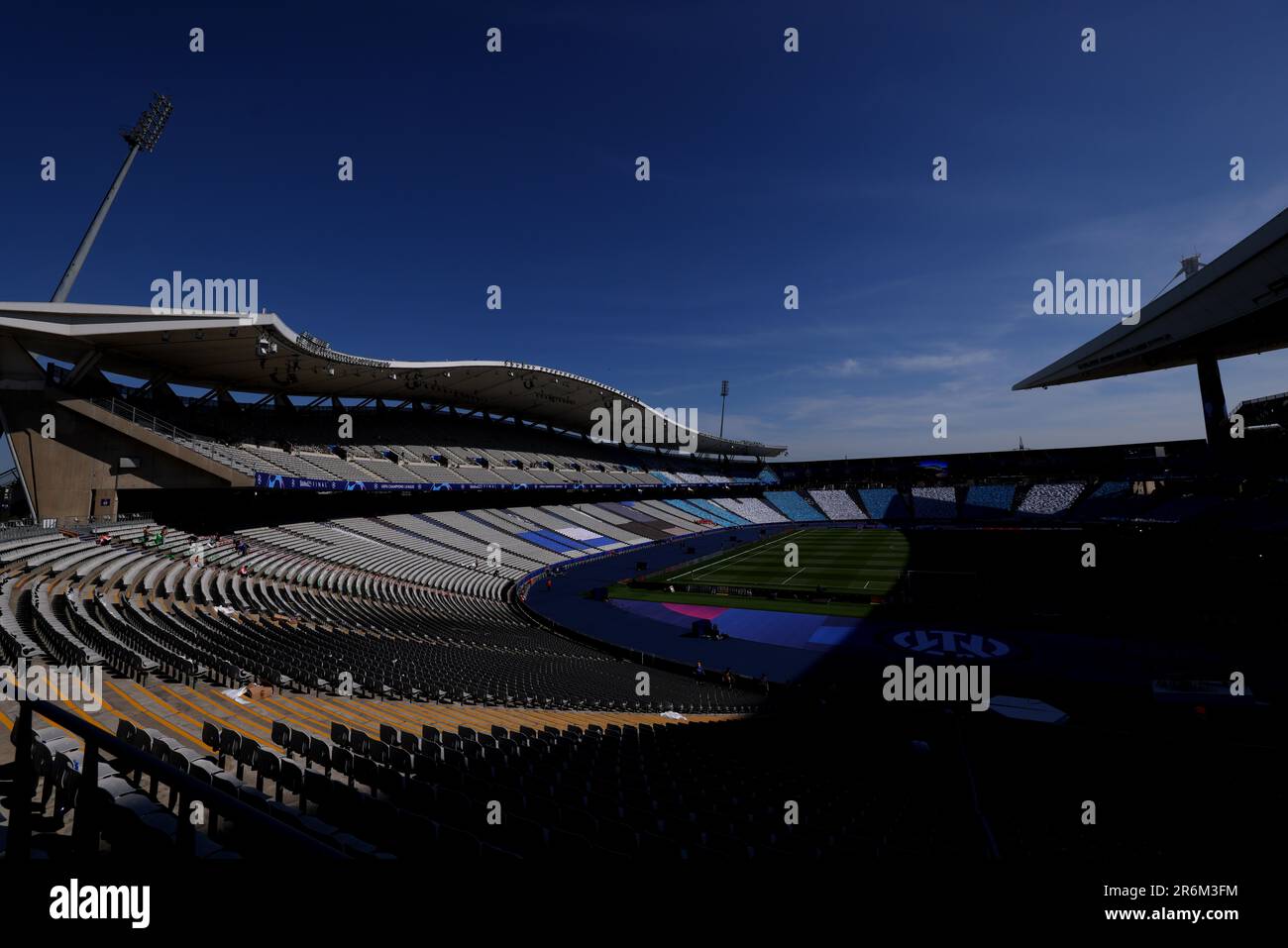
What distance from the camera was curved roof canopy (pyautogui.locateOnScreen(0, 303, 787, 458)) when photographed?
26.8 m

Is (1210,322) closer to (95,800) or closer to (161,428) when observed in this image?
(95,800)

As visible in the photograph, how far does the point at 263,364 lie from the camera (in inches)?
1485

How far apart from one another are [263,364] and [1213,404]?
71.2m

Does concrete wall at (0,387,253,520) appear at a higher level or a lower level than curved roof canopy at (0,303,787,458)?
lower

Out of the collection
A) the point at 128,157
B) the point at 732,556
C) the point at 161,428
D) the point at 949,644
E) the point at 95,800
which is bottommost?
Answer: the point at 949,644

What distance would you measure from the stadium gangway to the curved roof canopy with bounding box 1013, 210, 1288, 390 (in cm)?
4085

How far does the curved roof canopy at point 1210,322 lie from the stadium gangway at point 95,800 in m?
40.8

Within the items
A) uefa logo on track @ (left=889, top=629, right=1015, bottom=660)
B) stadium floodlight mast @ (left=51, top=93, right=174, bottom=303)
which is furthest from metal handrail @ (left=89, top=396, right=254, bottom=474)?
uefa logo on track @ (left=889, top=629, right=1015, bottom=660)

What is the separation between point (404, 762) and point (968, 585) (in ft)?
126

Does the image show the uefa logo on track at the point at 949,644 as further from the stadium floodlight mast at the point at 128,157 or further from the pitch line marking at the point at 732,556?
the stadium floodlight mast at the point at 128,157

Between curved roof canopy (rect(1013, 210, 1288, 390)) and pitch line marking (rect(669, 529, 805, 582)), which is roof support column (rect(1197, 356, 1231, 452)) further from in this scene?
pitch line marking (rect(669, 529, 805, 582))

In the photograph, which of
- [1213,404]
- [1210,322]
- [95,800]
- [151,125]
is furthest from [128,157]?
[1213,404]
